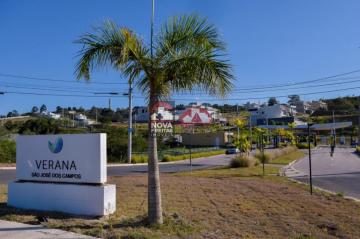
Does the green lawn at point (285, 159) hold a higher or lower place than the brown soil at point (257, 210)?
lower

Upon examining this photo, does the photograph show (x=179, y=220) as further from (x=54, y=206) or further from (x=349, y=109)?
(x=349, y=109)

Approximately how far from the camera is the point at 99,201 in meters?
9.69

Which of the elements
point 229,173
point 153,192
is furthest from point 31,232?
point 229,173

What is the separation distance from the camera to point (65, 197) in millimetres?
10195

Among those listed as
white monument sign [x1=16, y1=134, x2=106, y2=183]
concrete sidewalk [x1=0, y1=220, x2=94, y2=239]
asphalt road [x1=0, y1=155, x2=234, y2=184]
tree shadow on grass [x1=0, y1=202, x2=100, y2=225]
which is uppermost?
white monument sign [x1=16, y1=134, x2=106, y2=183]

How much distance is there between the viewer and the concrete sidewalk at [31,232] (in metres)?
7.90

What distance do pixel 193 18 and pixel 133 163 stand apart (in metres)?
32.0

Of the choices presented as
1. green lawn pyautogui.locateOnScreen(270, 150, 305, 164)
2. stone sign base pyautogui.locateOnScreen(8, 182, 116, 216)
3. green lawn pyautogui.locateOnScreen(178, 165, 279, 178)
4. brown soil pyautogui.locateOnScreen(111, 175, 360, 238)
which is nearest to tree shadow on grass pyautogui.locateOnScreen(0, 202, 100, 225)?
stone sign base pyautogui.locateOnScreen(8, 182, 116, 216)

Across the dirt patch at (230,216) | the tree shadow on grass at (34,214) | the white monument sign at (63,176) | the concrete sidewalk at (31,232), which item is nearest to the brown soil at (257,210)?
the dirt patch at (230,216)

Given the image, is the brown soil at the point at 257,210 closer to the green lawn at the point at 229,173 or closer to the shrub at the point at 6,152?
the green lawn at the point at 229,173

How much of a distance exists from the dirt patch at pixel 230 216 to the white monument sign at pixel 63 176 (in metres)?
0.46

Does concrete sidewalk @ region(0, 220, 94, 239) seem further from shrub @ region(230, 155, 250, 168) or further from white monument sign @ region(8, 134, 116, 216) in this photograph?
shrub @ region(230, 155, 250, 168)

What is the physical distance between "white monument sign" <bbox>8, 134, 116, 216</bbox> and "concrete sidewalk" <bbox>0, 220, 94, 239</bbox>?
4.72 ft

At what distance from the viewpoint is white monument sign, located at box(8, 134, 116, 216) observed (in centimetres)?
989
